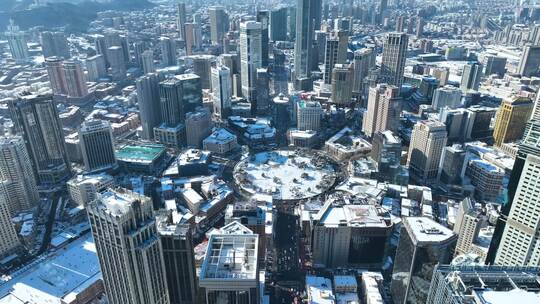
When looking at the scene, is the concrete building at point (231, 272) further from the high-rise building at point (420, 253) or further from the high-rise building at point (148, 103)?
the high-rise building at point (148, 103)

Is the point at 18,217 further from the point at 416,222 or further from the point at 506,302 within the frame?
the point at 506,302

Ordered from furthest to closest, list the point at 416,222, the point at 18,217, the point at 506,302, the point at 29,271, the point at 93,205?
the point at 18,217 → the point at 29,271 → the point at 416,222 → the point at 93,205 → the point at 506,302

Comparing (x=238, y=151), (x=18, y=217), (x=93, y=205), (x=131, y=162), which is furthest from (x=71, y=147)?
(x=93, y=205)

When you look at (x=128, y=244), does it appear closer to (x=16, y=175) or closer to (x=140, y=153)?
(x=16, y=175)

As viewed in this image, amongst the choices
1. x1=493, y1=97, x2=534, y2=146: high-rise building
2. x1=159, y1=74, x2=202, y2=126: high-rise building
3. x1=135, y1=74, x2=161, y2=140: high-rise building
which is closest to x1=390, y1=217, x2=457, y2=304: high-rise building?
x1=493, y1=97, x2=534, y2=146: high-rise building

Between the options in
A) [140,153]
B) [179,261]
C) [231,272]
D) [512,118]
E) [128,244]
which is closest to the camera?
[128,244]

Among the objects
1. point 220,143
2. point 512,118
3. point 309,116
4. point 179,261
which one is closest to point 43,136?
point 220,143
